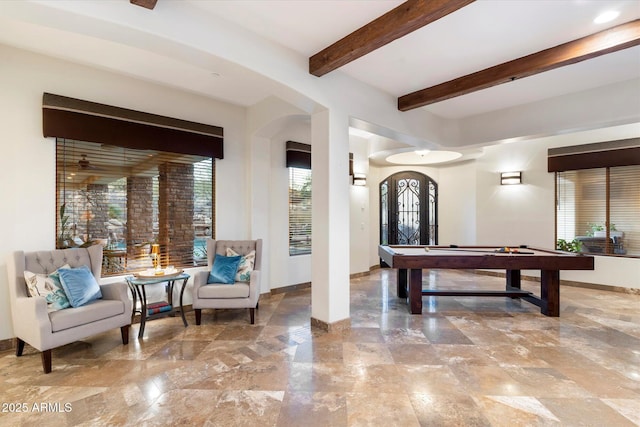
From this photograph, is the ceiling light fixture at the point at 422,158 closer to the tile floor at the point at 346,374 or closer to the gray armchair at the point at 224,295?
the tile floor at the point at 346,374

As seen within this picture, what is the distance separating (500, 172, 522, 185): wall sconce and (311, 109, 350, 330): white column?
4.46 m

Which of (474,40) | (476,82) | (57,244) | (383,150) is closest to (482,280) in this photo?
(383,150)

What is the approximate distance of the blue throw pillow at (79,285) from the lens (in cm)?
291

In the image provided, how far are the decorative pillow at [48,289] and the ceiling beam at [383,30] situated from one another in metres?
3.29

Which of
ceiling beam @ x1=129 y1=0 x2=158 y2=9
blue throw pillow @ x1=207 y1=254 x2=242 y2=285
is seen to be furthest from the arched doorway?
ceiling beam @ x1=129 y1=0 x2=158 y2=9

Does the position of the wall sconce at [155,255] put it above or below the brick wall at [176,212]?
below

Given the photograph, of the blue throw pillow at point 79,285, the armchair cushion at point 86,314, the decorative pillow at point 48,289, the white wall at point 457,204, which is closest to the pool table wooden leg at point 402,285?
the white wall at point 457,204

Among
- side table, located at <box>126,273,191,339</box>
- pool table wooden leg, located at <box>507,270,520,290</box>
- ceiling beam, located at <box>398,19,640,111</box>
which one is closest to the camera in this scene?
ceiling beam, located at <box>398,19,640,111</box>

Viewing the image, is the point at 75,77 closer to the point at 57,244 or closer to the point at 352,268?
the point at 57,244

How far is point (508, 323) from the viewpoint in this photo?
3785 mm

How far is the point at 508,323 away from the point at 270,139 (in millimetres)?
4282

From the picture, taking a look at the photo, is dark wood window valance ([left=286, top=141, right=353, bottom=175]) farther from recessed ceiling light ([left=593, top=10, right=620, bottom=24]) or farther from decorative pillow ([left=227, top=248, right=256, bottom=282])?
recessed ceiling light ([left=593, top=10, right=620, bottom=24])

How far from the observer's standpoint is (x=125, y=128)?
373 cm

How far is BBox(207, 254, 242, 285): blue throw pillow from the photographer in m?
3.90
